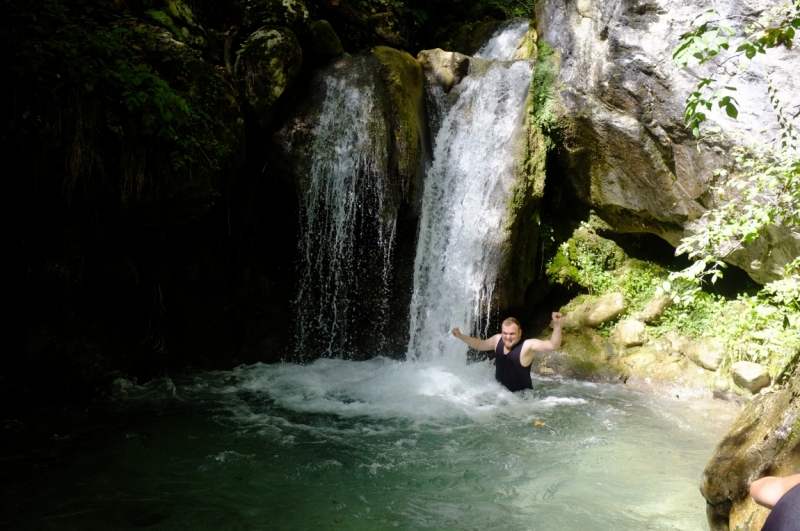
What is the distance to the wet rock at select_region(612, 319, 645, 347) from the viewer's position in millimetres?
7609

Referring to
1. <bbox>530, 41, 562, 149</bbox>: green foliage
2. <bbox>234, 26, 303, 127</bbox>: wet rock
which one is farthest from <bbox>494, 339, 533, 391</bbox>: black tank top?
<bbox>234, 26, 303, 127</bbox>: wet rock

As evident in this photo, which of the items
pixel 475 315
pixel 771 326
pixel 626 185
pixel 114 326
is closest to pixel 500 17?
pixel 626 185

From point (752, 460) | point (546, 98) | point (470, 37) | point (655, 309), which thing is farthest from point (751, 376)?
point (470, 37)

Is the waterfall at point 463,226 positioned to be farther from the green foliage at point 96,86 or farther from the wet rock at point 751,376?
the green foliage at point 96,86

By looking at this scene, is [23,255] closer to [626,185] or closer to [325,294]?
[325,294]

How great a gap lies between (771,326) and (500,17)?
335 inches

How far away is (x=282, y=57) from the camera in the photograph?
7.26 metres

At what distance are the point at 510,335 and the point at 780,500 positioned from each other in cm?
447

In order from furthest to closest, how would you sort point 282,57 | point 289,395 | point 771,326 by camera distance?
point 282,57, point 289,395, point 771,326

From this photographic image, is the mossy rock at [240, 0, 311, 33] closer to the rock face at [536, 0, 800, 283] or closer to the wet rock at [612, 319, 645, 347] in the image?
the rock face at [536, 0, 800, 283]

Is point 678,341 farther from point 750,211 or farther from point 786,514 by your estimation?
point 786,514

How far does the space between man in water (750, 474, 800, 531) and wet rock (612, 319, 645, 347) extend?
5858mm

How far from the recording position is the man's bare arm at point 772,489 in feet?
6.41

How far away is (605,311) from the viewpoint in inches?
313
